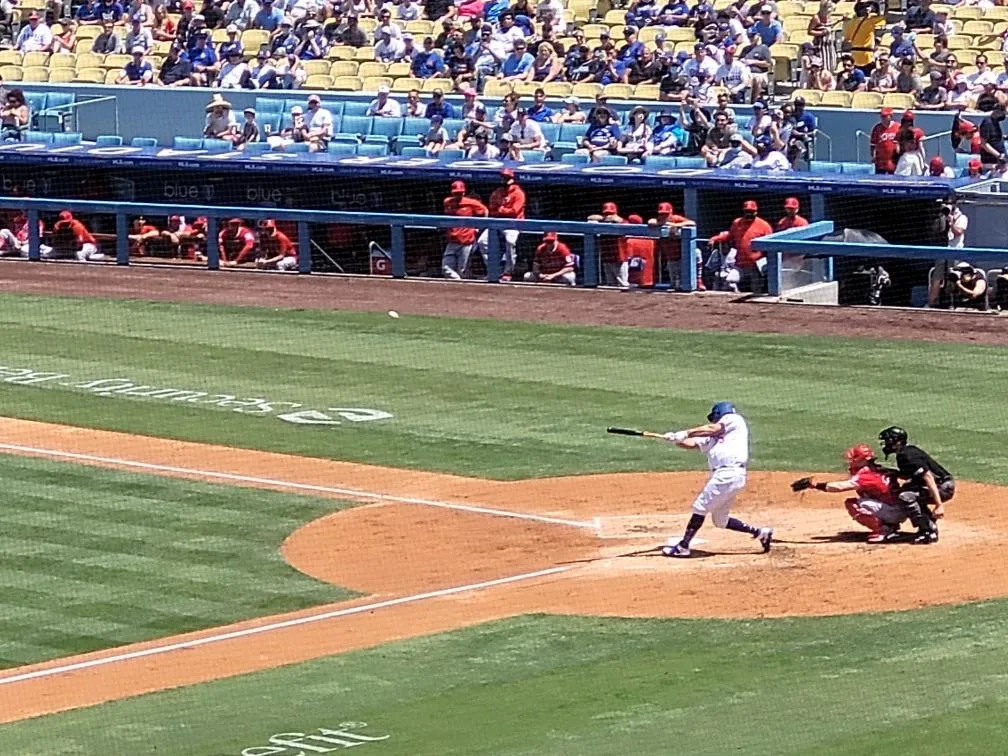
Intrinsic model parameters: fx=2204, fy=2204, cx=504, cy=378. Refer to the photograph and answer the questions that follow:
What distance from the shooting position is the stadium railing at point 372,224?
26328mm

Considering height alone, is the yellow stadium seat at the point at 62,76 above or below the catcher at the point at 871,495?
above

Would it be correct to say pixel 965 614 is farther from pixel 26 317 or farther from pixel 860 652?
pixel 26 317

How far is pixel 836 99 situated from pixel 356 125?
6834mm

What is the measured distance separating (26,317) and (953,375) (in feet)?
36.6

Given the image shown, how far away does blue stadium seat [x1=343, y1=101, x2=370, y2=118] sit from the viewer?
102 feet

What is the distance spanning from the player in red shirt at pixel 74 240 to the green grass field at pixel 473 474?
2.81 meters

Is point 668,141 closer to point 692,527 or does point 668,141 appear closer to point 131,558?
point 692,527

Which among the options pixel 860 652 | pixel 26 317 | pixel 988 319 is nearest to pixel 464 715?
pixel 860 652

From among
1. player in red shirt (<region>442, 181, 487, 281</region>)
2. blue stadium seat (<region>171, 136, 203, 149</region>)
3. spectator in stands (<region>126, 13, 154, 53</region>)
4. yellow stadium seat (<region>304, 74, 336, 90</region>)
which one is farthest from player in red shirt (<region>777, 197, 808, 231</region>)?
spectator in stands (<region>126, 13, 154, 53</region>)

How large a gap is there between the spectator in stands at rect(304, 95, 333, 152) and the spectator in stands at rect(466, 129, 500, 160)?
267 cm

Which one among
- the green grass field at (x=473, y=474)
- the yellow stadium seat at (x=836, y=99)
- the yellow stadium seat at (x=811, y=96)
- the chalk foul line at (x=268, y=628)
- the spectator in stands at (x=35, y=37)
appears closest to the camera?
the green grass field at (x=473, y=474)

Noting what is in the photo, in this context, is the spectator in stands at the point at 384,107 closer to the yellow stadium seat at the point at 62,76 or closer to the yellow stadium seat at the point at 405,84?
the yellow stadium seat at the point at 405,84

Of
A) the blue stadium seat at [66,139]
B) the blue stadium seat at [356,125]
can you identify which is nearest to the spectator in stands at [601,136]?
the blue stadium seat at [356,125]

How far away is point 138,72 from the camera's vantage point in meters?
33.7
